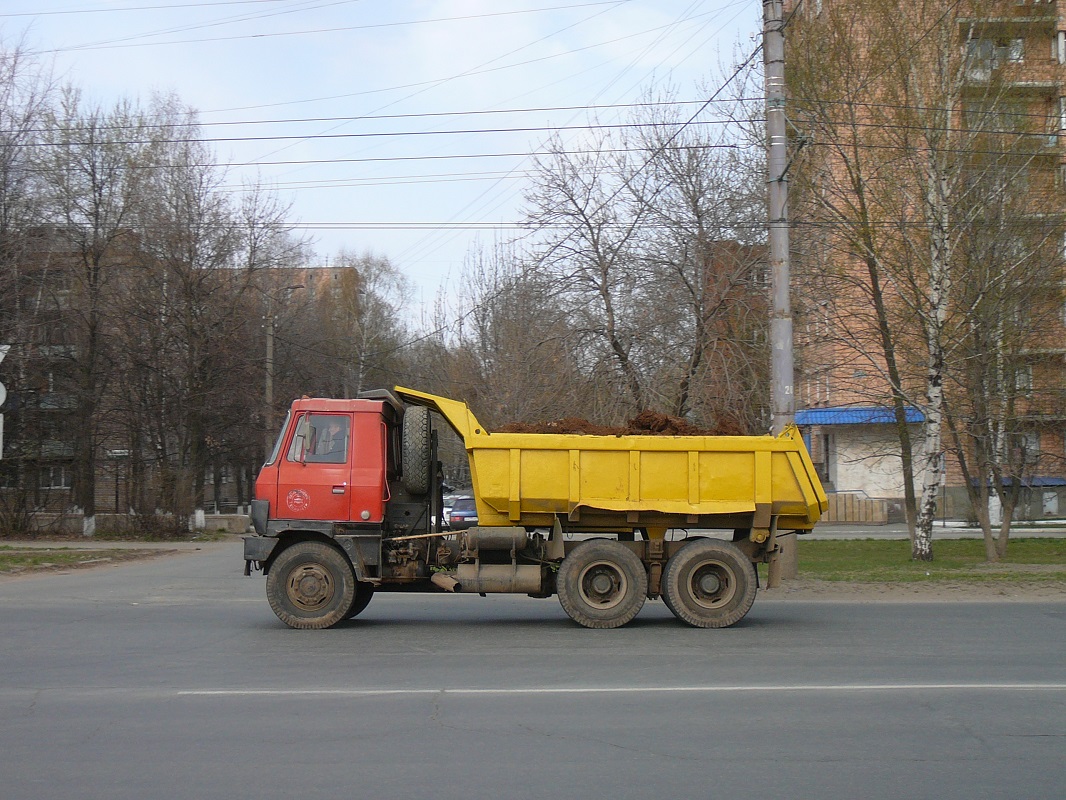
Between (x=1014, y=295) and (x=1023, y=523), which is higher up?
(x=1014, y=295)

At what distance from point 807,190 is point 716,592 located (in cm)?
1294

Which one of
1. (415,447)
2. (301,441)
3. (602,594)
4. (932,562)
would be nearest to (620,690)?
(602,594)

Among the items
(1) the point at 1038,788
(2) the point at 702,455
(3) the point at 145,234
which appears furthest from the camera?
(3) the point at 145,234

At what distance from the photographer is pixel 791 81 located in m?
22.9

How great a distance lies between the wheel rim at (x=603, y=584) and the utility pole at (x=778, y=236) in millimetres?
5005

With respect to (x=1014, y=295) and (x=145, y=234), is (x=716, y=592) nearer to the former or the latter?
(x=1014, y=295)

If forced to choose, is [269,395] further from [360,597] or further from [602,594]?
[602,594]

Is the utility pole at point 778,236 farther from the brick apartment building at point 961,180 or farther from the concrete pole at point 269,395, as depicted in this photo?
the concrete pole at point 269,395

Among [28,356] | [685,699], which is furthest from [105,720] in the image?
[28,356]

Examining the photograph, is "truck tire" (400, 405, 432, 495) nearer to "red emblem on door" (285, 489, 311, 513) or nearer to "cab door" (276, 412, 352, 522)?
"cab door" (276, 412, 352, 522)

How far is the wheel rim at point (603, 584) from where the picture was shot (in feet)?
39.4

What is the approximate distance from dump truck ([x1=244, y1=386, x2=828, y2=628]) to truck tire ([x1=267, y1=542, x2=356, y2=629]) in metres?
0.01

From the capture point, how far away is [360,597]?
12992mm

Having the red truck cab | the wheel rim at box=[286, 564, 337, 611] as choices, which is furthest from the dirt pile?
the wheel rim at box=[286, 564, 337, 611]
